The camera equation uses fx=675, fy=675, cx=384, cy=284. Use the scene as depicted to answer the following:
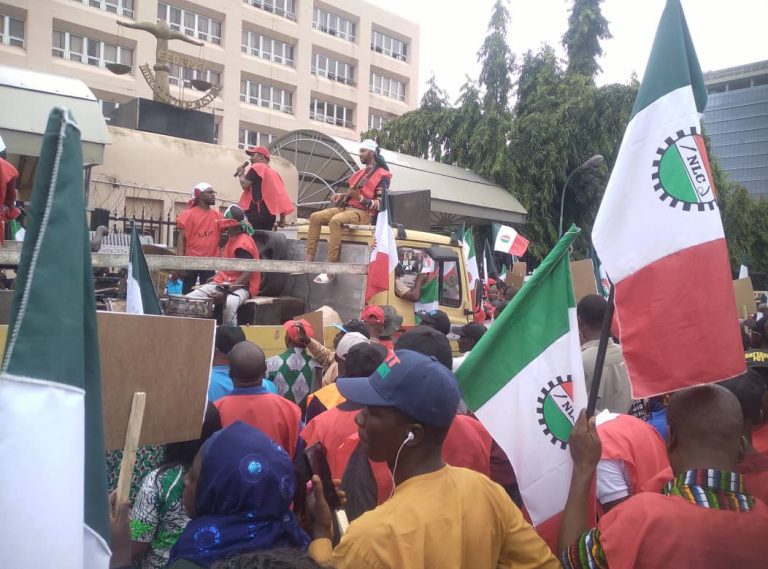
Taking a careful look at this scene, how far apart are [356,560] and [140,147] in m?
14.8

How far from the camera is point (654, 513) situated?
5.64 feet

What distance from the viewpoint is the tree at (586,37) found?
29.4 meters

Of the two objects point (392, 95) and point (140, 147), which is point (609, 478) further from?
point (392, 95)

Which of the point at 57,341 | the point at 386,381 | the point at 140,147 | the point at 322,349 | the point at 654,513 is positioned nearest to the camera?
the point at 57,341

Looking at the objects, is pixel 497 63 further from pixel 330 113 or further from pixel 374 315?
pixel 374 315

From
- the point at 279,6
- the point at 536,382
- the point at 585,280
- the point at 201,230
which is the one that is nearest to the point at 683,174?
the point at 536,382

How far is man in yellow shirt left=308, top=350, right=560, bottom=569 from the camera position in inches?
64.7

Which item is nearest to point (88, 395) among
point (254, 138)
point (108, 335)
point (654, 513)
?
point (108, 335)

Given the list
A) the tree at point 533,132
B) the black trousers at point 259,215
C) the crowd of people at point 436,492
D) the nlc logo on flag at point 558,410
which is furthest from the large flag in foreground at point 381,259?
the tree at point 533,132

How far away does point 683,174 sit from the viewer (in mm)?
2512

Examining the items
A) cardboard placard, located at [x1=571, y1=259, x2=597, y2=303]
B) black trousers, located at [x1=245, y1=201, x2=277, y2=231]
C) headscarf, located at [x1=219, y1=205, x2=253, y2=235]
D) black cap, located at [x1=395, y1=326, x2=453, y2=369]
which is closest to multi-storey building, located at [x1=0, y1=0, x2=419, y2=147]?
black trousers, located at [x1=245, y1=201, x2=277, y2=231]

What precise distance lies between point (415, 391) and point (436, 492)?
0.89 feet

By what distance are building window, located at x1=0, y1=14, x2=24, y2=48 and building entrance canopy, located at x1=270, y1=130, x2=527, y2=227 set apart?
15.7 metres

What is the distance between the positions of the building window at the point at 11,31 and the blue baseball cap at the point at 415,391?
100.0 feet
